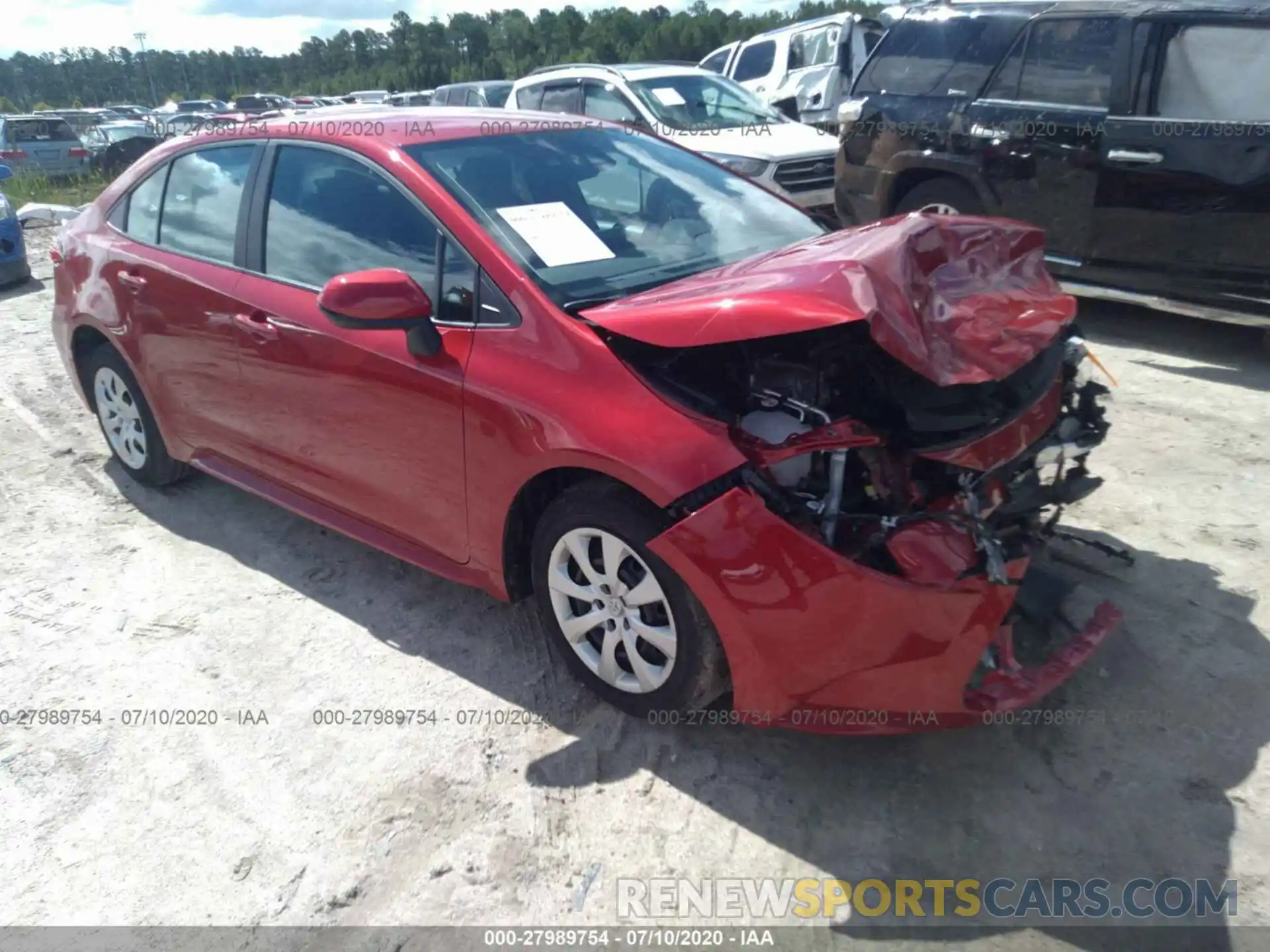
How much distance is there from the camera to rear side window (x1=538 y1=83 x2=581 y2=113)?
9922mm

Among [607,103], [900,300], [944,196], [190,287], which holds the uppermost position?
[607,103]

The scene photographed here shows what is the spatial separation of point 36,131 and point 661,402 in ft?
71.9

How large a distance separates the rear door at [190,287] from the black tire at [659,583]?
1678 millimetres

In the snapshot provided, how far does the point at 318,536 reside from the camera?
174 inches

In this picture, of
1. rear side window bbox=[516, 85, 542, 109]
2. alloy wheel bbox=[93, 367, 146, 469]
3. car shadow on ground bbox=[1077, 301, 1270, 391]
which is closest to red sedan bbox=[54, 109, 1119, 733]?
alloy wheel bbox=[93, 367, 146, 469]

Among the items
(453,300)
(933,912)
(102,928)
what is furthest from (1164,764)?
(102,928)

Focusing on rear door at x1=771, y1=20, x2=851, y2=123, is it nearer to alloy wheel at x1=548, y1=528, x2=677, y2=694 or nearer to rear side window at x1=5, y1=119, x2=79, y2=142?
alloy wheel at x1=548, y1=528, x2=677, y2=694

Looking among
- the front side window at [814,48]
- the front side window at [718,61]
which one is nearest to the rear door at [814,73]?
the front side window at [814,48]

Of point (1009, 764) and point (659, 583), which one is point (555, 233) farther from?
point (1009, 764)

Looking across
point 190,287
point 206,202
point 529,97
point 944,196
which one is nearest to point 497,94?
point 529,97

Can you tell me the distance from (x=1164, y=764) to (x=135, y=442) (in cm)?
451

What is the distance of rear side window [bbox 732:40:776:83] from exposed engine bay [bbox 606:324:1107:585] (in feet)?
41.8

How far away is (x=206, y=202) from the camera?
4.13m

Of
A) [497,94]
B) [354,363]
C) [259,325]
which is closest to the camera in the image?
[354,363]
